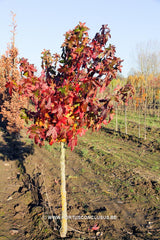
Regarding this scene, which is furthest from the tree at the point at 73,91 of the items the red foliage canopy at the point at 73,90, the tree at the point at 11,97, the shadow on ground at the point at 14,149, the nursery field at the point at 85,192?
the tree at the point at 11,97

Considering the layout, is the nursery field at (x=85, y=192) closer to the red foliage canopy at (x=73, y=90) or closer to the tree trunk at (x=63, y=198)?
the tree trunk at (x=63, y=198)

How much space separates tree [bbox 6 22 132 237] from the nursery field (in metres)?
0.75

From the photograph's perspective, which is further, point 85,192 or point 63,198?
point 85,192

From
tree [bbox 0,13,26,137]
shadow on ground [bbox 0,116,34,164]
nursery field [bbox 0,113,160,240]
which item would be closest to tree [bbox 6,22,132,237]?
nursery field [bbox 0,113,160,240]

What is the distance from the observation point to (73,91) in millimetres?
2387

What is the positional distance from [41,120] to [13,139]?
8095 millimetres

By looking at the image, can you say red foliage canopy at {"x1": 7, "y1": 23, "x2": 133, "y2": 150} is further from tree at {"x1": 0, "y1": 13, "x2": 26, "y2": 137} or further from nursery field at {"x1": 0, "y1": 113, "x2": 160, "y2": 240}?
tree at {"x1": 0, "y1": 13, "x2": 26, "y2": 137}

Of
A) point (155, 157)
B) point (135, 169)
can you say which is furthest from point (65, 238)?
point (155, 157)

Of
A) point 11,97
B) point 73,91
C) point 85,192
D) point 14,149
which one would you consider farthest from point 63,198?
point 11,97

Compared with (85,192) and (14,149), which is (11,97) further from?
(85,192)

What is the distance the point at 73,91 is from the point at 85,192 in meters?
3.18

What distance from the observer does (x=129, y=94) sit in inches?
100

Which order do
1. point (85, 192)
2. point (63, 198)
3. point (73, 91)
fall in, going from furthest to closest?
point (85, 192), point (63, 198), point (73, 91)

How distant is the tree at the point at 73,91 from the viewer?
7.00 feet
